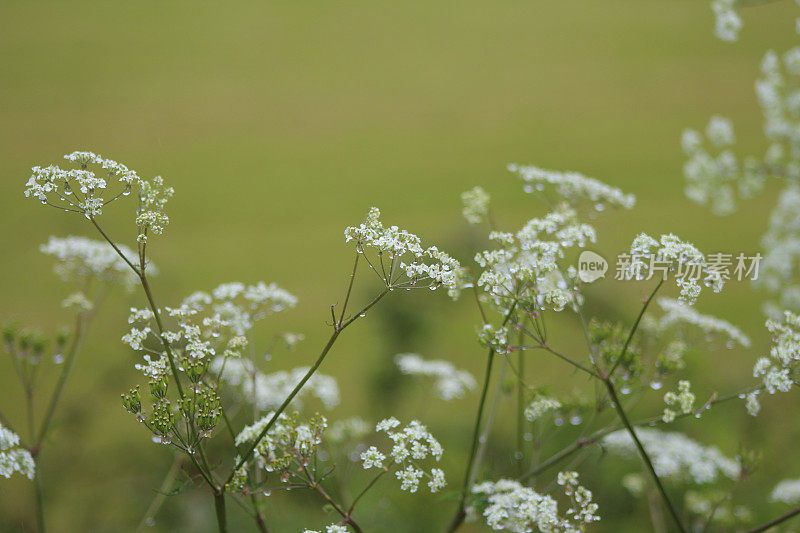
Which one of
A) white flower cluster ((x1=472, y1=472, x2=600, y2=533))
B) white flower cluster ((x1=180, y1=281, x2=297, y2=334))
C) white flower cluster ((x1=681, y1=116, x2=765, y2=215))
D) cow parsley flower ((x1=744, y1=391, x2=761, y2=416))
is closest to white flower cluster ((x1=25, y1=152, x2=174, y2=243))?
white flower cluster ((x1=180, y1=281, x2=297, y2=334))

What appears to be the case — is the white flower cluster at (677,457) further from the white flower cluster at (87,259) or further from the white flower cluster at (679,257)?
the white flower cluster at (87,259)

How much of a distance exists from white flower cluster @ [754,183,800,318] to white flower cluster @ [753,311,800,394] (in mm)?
745

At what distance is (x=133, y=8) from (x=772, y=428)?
288 cm

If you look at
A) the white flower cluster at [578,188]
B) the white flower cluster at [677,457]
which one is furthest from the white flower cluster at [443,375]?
the white flower cluster at [578,188]

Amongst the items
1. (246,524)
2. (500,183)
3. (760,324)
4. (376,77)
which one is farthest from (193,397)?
(376,77)

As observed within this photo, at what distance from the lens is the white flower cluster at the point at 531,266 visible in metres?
0.63

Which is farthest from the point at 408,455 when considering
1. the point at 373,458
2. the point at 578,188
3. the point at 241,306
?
the point at 578,188

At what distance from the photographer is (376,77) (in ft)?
9.26

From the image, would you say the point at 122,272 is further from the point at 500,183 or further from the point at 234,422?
the point at 500,183

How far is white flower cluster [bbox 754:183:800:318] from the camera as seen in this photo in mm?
1333

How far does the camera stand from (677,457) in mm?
945

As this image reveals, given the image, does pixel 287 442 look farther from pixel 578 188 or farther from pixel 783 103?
pixel 783 103

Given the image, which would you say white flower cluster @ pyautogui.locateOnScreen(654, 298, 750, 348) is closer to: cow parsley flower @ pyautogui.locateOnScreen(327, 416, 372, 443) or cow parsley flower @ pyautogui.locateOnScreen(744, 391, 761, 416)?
cow parsley flower @ pyautogui.locateOnScreen(744, 391, 761, 416)

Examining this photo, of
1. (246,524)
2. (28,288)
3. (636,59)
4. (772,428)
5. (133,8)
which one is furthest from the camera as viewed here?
(636,59)
